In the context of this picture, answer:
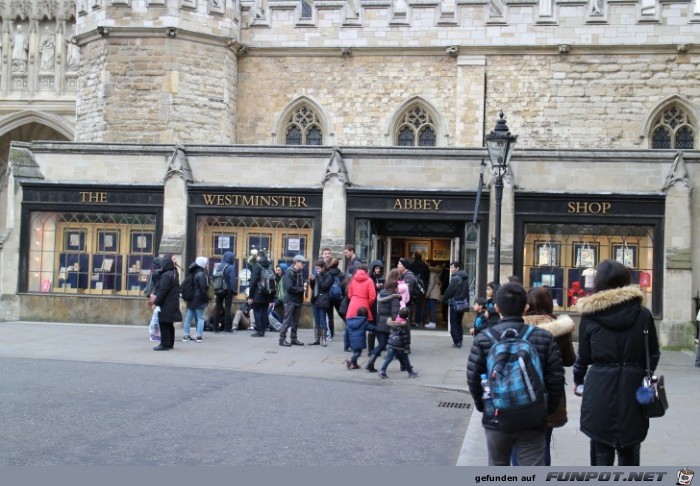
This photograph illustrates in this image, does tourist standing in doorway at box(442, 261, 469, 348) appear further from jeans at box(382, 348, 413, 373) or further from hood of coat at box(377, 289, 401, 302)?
hood of coat at box(377, 289, 401, 302)

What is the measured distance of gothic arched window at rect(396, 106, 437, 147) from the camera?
23.9 m

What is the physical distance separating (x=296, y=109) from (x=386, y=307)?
1304 cm

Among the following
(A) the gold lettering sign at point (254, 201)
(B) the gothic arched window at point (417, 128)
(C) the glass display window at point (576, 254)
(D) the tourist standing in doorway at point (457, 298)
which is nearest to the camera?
(D) the tourist standing in doorway at point (457, 298)

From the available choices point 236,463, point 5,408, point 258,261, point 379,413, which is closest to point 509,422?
point 236,463

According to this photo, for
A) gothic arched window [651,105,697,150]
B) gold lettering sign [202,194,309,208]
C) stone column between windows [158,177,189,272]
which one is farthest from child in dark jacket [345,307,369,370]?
gothic arched window [651,105,697,150]

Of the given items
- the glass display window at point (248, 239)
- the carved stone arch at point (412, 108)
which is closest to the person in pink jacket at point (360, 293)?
the glass display window at point (248, 239)

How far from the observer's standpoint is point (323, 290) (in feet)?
50.3

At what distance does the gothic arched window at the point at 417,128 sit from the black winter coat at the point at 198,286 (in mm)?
9893

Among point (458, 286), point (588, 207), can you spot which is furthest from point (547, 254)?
point (458, 286)

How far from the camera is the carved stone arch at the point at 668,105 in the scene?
22625 millimetres

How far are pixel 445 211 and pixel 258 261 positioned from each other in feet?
13.5

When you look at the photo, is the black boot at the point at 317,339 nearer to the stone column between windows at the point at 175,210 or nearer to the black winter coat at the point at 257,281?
the black winter coat at the point at 257,281

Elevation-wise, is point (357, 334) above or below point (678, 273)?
below

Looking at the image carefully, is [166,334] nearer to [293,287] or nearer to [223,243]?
[293,287]
